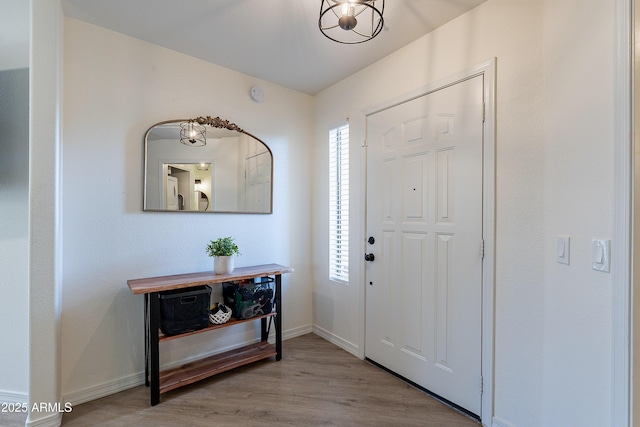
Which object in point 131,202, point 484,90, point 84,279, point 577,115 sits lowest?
point 84,279

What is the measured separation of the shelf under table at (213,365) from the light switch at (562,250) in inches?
83.5

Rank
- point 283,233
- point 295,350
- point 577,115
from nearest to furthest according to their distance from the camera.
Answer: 1. point 577,115
2. point 295,350
3. point 283,233

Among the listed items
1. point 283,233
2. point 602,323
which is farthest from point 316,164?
point 602,323

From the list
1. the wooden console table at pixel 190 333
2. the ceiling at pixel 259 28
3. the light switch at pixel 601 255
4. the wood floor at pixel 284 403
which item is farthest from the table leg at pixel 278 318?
the light switch at pixel 601 255

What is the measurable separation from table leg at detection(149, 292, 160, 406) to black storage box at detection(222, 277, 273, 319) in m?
0.58

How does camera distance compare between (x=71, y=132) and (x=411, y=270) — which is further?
(x=411, y=270)

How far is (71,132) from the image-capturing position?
1.91 meters

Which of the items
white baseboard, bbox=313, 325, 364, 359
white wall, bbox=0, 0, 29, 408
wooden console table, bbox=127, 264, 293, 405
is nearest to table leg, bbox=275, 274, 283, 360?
wooden console table, bbox=127, 264, 293, 405

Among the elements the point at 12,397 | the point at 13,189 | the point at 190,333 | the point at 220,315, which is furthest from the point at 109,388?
the point at 13,189

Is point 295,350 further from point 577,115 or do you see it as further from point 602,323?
point 577,115

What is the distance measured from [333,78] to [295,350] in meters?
2.58

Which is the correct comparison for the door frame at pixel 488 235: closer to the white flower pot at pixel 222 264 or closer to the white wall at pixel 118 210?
the white flower pot at pixel 222 264

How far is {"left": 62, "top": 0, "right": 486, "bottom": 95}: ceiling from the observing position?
1.78 m

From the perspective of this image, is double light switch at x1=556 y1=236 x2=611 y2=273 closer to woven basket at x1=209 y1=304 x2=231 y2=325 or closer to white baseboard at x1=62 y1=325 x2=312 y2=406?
woven basket at x1=209 y1=304 x2=231 y2=325
